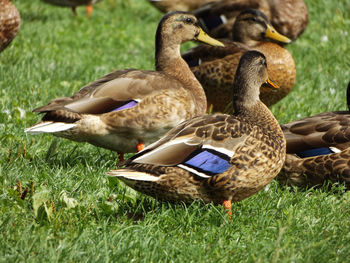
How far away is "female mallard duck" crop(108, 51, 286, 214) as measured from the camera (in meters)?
3.90

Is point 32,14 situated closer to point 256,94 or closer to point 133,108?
point 133,108

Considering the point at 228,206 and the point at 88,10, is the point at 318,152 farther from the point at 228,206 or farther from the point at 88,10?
the point at 88,10

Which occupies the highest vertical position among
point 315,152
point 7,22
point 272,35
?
point 7,22

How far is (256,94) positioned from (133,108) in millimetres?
996

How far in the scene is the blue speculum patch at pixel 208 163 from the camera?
153 inches

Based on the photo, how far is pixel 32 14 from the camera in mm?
10562

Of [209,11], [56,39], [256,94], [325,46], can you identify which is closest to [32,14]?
[56,39]

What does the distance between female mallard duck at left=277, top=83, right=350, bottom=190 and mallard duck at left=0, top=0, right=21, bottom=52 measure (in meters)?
3.18

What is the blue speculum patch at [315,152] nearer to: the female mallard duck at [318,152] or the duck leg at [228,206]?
the female mallard duck at [318,152]

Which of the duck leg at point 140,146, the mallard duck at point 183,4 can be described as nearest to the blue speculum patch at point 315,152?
the duck leg at point 140,146

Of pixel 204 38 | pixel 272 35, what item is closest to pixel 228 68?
pixel 204 38

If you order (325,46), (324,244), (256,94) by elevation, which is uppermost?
(256,94)

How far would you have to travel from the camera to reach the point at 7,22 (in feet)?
21.7

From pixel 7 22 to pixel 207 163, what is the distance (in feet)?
11.7
